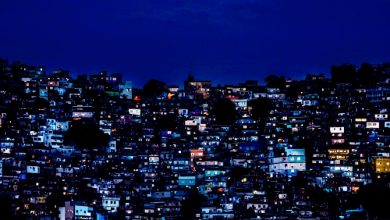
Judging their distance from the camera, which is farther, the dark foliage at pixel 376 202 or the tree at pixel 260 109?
the tree at pixel 260 109

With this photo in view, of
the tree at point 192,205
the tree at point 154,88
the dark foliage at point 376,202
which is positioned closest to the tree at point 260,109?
the tree at point 154,88

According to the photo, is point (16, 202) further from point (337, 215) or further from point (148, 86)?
point (148, 86)

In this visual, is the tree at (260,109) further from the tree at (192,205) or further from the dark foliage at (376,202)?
the dark foliage at (376,202)

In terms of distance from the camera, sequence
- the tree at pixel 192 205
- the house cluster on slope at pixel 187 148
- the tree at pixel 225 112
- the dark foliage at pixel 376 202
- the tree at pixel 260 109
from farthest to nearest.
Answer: the tree at pixel 260 109, the tree at pixel 225 112, the house cluster on slope at pixel 187 148, the tree at pixel 192 205, the dark foliage at pixel 376 202

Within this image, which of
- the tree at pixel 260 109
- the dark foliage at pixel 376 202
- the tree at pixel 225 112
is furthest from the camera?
the tree at pixel 260 109

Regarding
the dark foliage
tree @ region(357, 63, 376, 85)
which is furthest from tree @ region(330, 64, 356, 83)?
the dark foliage

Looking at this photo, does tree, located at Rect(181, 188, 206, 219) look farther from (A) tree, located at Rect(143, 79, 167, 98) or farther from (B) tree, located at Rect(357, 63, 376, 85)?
(B) tree, located at Rect(357, 63, 376, 85)

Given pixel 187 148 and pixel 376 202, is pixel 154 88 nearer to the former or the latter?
pixel 187 148
